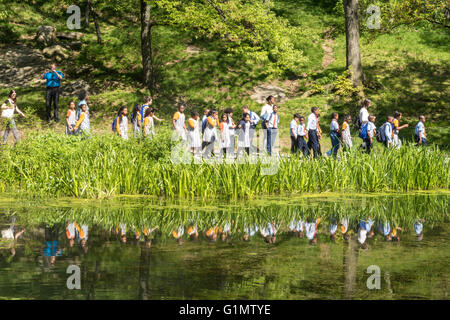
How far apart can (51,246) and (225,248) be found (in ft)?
6.65

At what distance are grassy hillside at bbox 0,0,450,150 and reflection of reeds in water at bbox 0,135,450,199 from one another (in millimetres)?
9131

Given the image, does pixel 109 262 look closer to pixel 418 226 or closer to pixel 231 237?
pixel 231 237

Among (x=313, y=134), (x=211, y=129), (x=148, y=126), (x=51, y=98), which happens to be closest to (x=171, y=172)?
(x=148, y=126)

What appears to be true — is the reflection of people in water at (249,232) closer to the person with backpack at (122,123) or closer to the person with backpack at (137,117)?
the person with backpack at (137,117)

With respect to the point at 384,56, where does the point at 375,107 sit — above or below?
below

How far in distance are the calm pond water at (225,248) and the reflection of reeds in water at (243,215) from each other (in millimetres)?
17

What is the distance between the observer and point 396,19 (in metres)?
23.3

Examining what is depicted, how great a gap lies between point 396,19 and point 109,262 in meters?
19.0

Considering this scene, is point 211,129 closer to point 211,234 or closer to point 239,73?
point 211,234

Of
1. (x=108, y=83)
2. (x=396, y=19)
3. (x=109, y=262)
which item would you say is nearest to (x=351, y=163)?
(x=109, y=262)

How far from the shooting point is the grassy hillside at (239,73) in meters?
25.4

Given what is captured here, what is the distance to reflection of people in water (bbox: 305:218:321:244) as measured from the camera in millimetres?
8297

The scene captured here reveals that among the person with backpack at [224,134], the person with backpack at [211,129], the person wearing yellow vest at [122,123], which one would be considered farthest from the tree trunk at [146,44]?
the person with backpack at [224,134]
